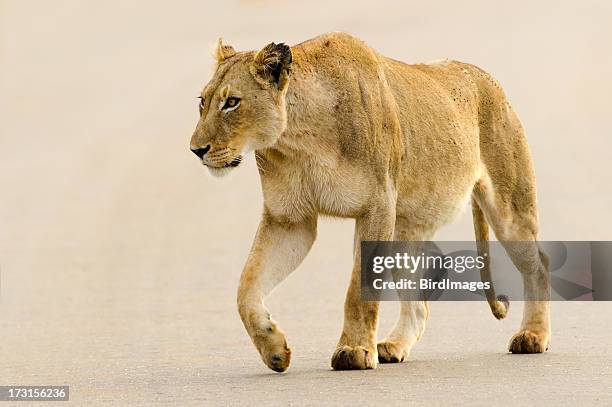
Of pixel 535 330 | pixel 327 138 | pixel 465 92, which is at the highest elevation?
pixel 465 92

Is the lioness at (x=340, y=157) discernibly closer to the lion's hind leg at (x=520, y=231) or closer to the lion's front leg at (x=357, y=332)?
the lion's front leg at (x=357, y=332)

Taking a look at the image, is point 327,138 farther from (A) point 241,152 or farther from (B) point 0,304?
(B) point 0,304

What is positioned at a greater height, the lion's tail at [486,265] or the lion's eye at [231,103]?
the lion's eye at [231,103]

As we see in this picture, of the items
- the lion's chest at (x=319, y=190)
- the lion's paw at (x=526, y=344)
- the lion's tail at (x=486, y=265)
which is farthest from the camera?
the lion's tail at (x=486, y=265)

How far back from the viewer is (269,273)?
9.90 meters

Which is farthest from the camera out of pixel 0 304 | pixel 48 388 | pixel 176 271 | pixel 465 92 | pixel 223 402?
pixel 176 271

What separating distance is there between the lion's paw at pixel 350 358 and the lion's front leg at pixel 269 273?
280 millimetres

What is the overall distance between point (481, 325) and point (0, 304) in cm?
390

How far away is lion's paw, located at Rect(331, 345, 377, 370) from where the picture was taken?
944 centimetres

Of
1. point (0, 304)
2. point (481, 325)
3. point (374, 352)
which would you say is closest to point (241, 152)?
point (374, 352)

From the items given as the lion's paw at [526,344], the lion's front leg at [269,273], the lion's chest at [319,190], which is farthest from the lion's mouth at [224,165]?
the lion's paw at [526,344]

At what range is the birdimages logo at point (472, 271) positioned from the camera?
9805 millimetres

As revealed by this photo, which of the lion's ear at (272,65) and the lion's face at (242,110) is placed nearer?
the lion's face at (242,110)

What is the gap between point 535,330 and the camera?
432 inches
